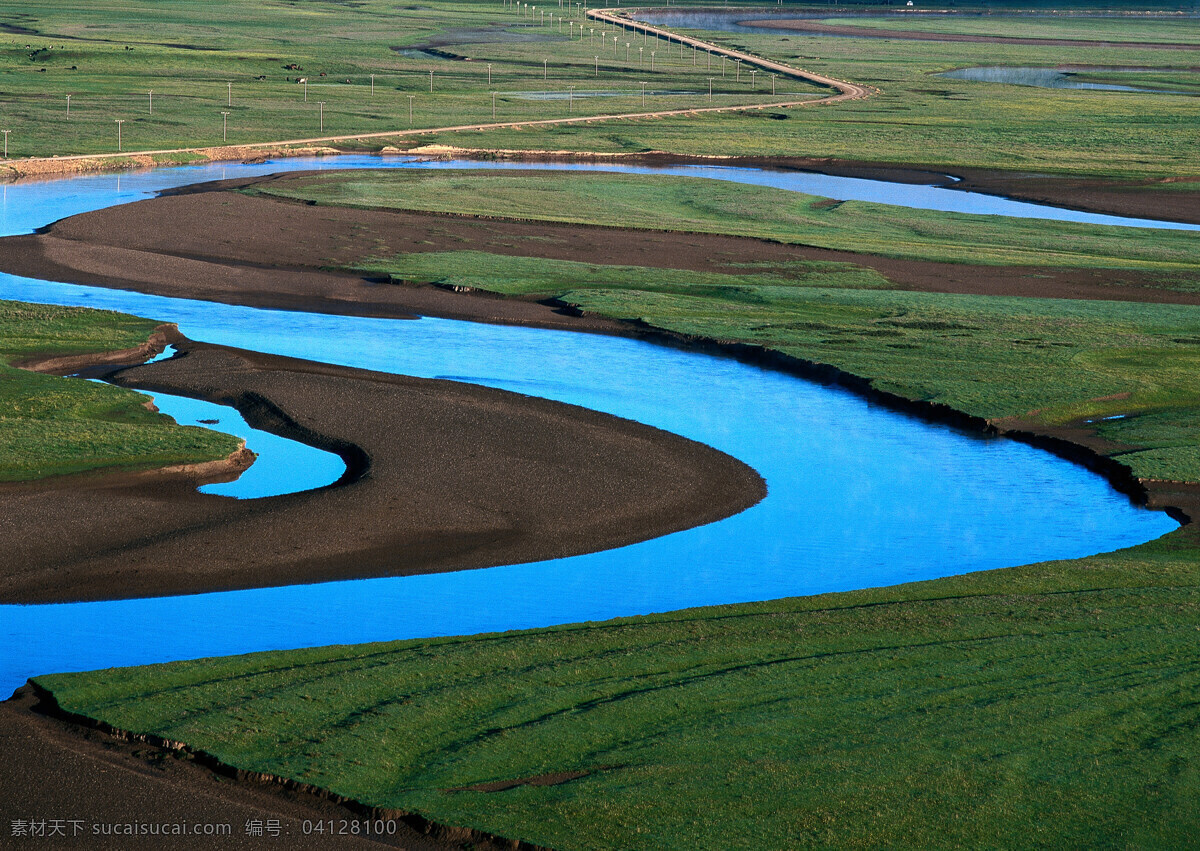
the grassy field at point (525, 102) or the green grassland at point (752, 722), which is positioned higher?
the grassy field at point (525, 102)

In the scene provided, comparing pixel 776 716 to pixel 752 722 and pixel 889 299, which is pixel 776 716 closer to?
pixel 752 722

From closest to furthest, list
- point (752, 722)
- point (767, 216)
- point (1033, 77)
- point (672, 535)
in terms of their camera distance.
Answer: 1. point (752, 722)
2. point (672, 535)
3. point (767, 216)
4. point (1033, 77)

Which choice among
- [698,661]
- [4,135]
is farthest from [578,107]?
[698,661]

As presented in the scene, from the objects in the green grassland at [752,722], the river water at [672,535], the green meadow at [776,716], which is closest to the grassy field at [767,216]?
the river water at [672,535]

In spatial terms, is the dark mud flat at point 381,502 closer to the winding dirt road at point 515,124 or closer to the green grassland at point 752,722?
the green grassland at point 752,722

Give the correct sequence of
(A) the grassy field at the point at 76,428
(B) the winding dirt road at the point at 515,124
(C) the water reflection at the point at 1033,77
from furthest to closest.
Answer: (C) the water reflection at the point at 1033,77, (B) the winding dirt road at the point at 515,124, (A) the grassy field at the point at 76,428

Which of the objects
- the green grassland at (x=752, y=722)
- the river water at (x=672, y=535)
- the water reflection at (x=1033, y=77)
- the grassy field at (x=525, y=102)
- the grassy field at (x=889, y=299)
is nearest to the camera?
the green grassland at (x=752, y=722)

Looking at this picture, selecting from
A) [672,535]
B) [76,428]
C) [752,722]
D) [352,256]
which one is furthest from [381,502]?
[352,256]
